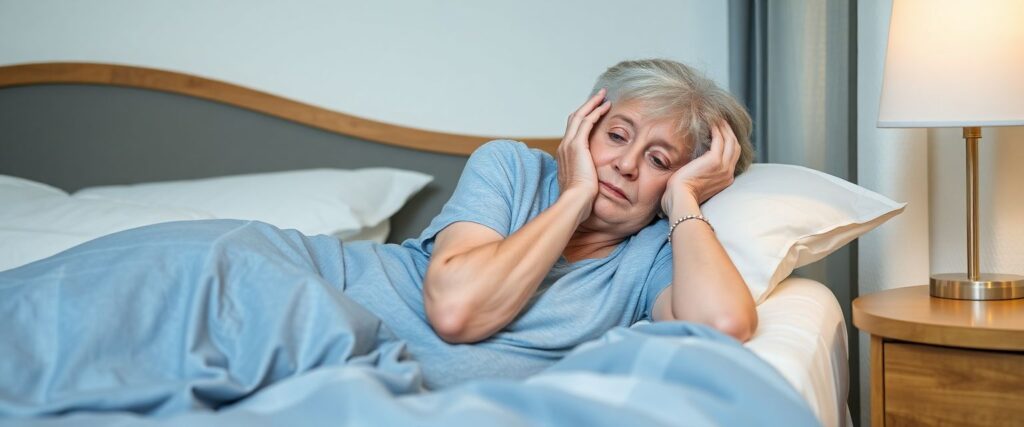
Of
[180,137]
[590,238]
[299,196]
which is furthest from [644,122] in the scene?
[180,137]

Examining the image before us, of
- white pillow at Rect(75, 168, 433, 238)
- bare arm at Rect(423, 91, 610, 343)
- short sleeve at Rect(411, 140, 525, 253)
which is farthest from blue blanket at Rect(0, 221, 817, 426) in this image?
white pillow at Rect(75, 168, 433, 238)

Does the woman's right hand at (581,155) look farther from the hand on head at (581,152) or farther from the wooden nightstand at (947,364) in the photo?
the wooden nightstand at (947,364)

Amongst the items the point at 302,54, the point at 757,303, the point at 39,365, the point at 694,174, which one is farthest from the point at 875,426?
the point at 302,54

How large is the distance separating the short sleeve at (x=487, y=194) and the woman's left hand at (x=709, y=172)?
0.25 m

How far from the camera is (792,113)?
7.12 ft

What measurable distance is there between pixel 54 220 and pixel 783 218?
155 cm

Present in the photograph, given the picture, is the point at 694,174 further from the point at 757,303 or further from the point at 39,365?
the point at 39,365

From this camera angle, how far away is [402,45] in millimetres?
2637

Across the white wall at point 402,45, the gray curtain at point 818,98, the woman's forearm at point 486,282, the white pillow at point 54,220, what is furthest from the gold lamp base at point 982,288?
the white pillow at point 54,220

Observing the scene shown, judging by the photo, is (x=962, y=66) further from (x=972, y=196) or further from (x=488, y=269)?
(x=488, y=269)

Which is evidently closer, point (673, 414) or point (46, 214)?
point (673, 414)

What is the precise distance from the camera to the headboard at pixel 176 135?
2.56 metres

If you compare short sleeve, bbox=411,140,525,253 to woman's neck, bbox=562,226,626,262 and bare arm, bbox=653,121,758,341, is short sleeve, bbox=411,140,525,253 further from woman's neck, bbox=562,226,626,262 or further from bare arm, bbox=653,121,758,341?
bare arm, bbox=653,121,758,341

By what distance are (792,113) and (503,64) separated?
0.78 m
